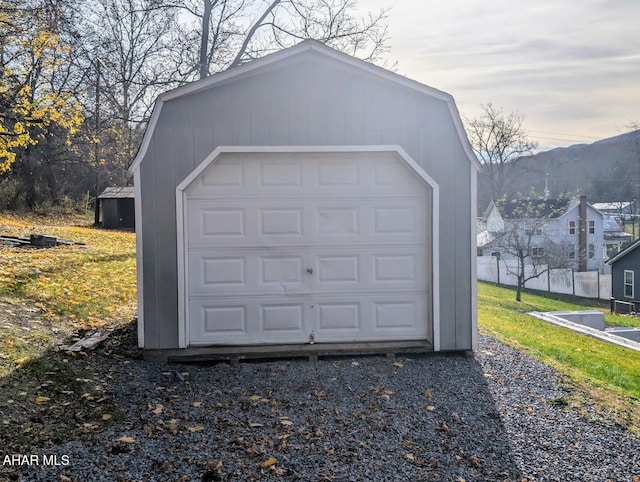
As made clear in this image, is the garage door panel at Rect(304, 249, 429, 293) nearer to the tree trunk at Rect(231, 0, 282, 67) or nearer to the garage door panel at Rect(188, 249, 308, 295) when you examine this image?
the garage door panel at Rect(188, 249, 308, 295)

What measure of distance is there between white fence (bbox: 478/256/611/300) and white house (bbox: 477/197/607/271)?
104 centimetres

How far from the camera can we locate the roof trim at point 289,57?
6211 mm

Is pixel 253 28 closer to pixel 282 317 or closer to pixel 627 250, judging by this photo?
pixel 282 317

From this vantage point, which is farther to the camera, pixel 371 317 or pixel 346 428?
pixel 371 317

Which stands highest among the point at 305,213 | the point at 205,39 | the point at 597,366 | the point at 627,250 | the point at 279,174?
the point at 205,39

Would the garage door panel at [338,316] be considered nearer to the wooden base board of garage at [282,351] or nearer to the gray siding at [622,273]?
the wooden base board of garage at [282,351]

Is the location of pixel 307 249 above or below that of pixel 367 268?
above

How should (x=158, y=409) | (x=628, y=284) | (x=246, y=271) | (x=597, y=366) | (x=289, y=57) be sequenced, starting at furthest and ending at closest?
1. (x=628, y=284)
2. (x=597, y=366)
3. (x=246, y=271)
4. (x=289, y=57)
5. (x=158, y=409)

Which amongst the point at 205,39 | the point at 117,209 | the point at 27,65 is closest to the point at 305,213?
the point at 27,65

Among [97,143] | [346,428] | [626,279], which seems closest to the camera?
[346,428]

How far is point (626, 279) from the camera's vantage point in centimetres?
2612

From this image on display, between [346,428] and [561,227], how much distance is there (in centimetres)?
3321

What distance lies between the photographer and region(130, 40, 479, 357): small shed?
6.32 metres

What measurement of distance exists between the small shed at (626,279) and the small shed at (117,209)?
887 inches
